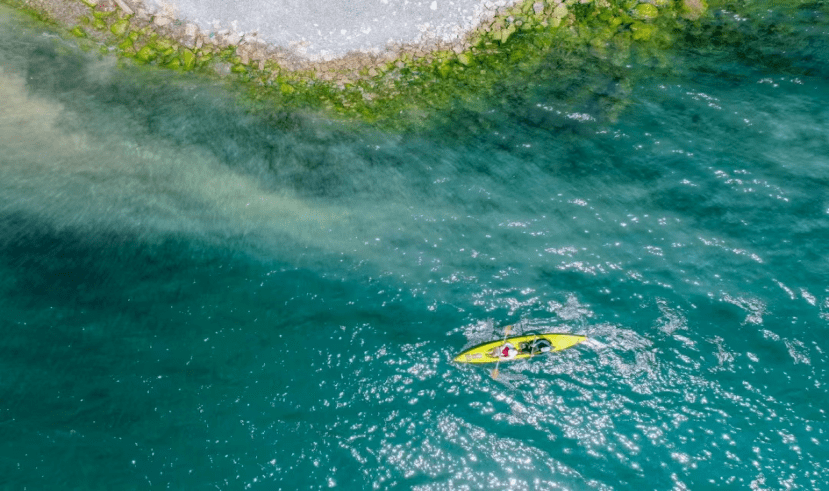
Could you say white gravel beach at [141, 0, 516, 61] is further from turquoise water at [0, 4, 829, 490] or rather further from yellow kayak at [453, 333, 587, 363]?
yellow kayak at [453, 333, 587, 363]

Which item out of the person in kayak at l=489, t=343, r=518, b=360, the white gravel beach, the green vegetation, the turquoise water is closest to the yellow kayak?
the person in kayak at l=489, t=343, r=518, b=360

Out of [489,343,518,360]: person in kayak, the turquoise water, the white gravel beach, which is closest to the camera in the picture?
the turquoise water

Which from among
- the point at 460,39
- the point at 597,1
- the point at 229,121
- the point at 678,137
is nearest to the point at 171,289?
the point at 229,121

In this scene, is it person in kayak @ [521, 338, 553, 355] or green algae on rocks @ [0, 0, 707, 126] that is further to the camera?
green algae on rocks @ [0, 0, 707, 126]

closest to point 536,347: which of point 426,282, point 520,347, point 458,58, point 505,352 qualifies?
point 520,347

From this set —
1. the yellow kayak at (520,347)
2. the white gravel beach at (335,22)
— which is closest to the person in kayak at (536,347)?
the yellow kayak at (520,347)

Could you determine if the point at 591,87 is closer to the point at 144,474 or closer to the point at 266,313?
the point at 266,313

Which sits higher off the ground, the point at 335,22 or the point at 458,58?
the point at 335,22

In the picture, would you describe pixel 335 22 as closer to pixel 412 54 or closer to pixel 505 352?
pixel 412 54

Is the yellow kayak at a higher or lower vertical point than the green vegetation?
lower
